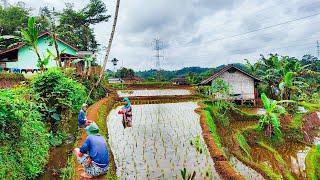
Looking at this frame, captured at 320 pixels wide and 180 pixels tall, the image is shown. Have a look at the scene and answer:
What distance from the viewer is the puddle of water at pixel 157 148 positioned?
400 inches

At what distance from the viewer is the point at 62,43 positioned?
32.0 m

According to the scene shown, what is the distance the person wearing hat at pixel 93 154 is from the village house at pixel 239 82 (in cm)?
2772

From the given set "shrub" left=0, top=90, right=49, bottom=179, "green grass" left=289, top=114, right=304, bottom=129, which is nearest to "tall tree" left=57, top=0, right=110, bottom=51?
"green grass" left=289, top=114, right=304, bottom=129

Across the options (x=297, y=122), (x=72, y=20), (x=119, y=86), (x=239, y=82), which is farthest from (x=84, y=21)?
(x=297, y=122)

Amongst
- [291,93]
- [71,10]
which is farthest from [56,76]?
[71,10]

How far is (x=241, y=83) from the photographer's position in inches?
1409

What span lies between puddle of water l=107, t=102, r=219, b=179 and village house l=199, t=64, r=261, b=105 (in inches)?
643

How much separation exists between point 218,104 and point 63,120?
13.5 metres

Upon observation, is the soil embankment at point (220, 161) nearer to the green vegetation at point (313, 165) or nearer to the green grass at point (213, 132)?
the green grass at point (213, 132)

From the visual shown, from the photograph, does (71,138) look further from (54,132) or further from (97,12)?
(97,12)

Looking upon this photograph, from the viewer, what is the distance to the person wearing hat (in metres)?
7.63

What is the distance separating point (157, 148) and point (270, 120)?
36.3 feet

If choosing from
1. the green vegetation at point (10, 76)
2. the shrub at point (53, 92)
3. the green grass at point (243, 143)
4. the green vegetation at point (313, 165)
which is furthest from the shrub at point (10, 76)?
the green vegetation at point (313, 165)

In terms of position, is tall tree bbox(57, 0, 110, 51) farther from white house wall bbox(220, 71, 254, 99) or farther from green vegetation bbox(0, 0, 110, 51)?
white house wall bbox(220, 71, 254, 99)
